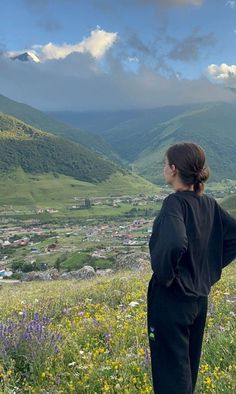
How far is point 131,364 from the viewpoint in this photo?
5.37m

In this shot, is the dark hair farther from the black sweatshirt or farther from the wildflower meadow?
the wildflower meadow

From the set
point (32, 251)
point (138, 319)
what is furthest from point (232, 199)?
point (138, 319)

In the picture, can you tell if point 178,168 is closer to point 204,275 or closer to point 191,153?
point 191,153

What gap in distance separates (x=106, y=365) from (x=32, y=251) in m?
124

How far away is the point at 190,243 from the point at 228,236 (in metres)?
0.69

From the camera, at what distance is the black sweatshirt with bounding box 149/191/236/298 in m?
4.10

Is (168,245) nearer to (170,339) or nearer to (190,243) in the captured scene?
(190,243)

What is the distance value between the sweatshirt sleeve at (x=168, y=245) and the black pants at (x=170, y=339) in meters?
0.26

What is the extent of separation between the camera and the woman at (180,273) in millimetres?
4145

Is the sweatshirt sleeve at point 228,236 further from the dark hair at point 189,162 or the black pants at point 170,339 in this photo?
the black pants at point 170,339

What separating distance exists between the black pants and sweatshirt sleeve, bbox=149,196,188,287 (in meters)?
0.26

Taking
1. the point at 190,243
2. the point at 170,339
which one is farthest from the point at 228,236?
the point at 170,339

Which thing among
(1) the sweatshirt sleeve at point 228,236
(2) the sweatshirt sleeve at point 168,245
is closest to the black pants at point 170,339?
(2) the sweatshirt sleeve at point 168,245

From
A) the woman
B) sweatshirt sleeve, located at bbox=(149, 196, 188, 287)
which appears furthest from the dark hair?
sweatshirt sleeve, located at bbox=(149, 196, 188, 287)
